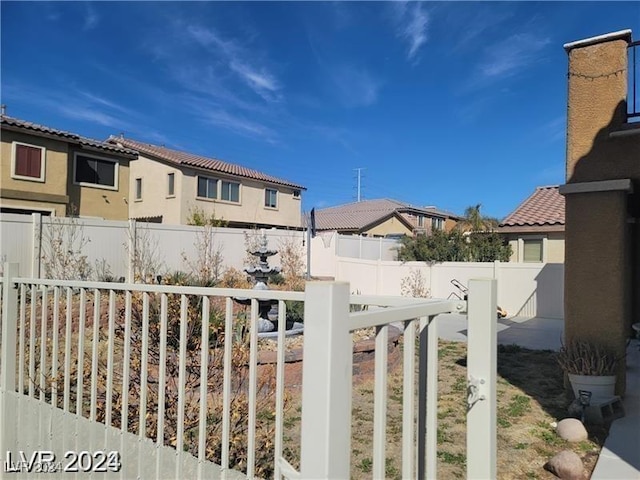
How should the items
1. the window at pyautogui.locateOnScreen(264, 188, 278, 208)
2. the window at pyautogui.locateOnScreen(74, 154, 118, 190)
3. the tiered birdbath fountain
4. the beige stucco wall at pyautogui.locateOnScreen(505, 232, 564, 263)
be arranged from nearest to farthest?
the tiered birdbath fountain → the beige stucco wall at pyautogui.locateOnScreen(505, 232, 564, 263) → the window at pyautogui.locateOnScreen(74, 154, 118, 190) → the window at pyautogui.locateOnScreen(264, 188, 278, 208)

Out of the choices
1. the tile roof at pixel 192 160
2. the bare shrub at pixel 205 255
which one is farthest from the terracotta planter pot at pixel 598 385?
the tile roof at pixel 192 160

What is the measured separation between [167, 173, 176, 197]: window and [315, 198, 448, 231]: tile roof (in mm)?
12419

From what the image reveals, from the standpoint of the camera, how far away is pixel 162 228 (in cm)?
1334

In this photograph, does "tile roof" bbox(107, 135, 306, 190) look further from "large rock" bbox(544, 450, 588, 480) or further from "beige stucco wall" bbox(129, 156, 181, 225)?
"large rock" bbox(544, 450, 588, 480)

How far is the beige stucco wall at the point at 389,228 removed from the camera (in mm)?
30547

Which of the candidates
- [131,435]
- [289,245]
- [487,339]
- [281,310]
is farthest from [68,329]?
[289,245]

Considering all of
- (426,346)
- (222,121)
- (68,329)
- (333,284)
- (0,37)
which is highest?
(222,121)

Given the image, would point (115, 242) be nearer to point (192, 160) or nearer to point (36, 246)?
point (36, 246)

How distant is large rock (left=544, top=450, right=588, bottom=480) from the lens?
310cm

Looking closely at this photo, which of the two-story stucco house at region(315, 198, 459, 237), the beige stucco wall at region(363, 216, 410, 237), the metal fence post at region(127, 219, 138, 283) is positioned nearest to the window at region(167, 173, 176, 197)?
the metal fence post at region(127, 219, 138, 283)

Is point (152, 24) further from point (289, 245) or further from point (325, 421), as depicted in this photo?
point (325, 421)

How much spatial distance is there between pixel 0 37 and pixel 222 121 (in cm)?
1427

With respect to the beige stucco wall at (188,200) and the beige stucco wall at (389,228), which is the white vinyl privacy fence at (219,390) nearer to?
the beige stucco wall at (188,200)

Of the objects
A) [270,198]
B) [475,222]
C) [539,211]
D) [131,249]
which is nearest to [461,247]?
[539,211]
